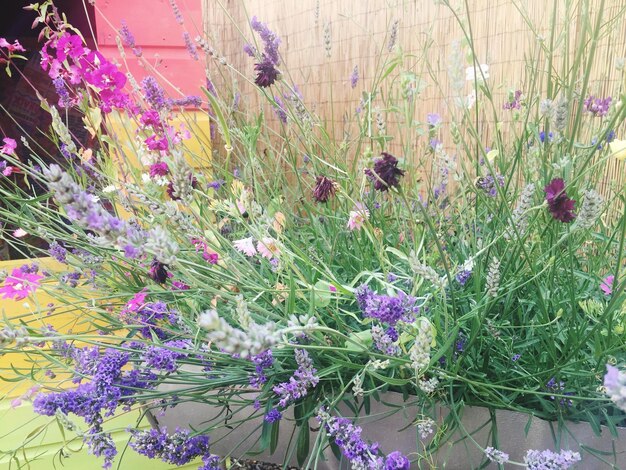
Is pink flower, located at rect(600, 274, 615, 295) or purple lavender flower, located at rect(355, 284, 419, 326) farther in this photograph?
pink flower, located at rect(600, 274, 615, 295)

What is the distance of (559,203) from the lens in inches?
24.6

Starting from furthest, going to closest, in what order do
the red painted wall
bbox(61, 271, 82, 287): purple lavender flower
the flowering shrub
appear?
the red painted wall
bbox(61, 271, 82, 287): purple lavender flower
the flowering shrub

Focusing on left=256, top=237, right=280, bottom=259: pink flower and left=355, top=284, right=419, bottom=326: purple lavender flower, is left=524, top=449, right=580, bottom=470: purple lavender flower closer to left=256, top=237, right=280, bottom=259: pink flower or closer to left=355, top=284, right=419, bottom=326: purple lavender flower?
left=355, top=284, right=419, bottom=326: purple lavender flower

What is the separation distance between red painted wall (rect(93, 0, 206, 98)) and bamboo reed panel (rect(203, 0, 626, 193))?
0.49 feet

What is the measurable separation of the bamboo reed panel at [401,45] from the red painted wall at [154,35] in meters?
0.15

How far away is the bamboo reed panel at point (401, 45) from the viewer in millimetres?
1618

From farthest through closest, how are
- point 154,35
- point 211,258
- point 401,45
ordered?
1. point 154,35
2. point 401,45
3. point 211,258

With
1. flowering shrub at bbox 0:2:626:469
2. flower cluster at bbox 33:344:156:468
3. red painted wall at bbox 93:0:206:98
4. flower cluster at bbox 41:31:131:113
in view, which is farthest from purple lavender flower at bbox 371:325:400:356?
red painted wall at bbox 93:0:206:98

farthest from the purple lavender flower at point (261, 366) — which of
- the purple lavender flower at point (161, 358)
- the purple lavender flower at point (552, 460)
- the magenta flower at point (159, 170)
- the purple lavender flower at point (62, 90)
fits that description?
the purple lavender flower at point (62, 90)

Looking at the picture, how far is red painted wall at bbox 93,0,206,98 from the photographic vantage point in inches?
88.7

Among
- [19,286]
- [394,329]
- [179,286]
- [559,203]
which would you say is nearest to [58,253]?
[19,286]

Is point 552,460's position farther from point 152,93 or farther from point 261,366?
point 152,93

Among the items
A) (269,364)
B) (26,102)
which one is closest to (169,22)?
(26,102)

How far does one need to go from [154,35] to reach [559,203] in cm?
214
